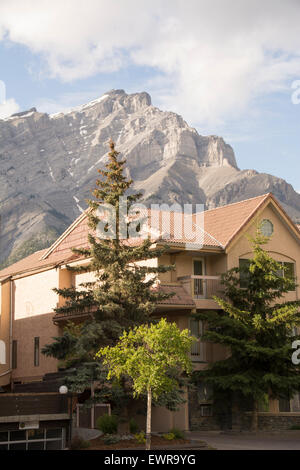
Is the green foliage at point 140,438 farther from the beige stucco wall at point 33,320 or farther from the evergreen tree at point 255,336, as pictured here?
the beige stucco wall at point 33,320

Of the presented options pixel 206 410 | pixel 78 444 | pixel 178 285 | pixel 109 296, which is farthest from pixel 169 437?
pixel 178 285

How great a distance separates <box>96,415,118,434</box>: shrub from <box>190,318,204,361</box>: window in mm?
8212

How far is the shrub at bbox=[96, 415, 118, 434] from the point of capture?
94.1 ft

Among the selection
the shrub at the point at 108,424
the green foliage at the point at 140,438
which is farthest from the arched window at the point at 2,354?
the green foliage at the point at 140,438

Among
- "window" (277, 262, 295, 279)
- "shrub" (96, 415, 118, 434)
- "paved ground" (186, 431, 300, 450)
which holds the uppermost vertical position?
"window" (277, 262, 295, 279)

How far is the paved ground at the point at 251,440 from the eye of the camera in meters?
27.9

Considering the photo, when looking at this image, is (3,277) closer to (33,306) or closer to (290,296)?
(33,306)

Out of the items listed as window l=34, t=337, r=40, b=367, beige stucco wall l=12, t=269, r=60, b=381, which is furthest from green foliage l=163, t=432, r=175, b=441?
window l=34, t=337, r=40, b=367

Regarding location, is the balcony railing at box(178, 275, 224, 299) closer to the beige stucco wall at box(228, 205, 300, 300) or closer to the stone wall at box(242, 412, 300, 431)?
the beige stucco wall at box(228, 205, 300, 300)

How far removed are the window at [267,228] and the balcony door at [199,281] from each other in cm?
437

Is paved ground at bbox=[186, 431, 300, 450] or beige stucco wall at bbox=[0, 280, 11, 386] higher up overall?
beige stucco wall at bbox=[0, 280, 11, 386]

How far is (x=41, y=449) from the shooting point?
26719 mm

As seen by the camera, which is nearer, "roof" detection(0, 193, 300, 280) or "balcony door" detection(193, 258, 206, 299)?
"balcony door" detection(193, 258, 206, 299)
